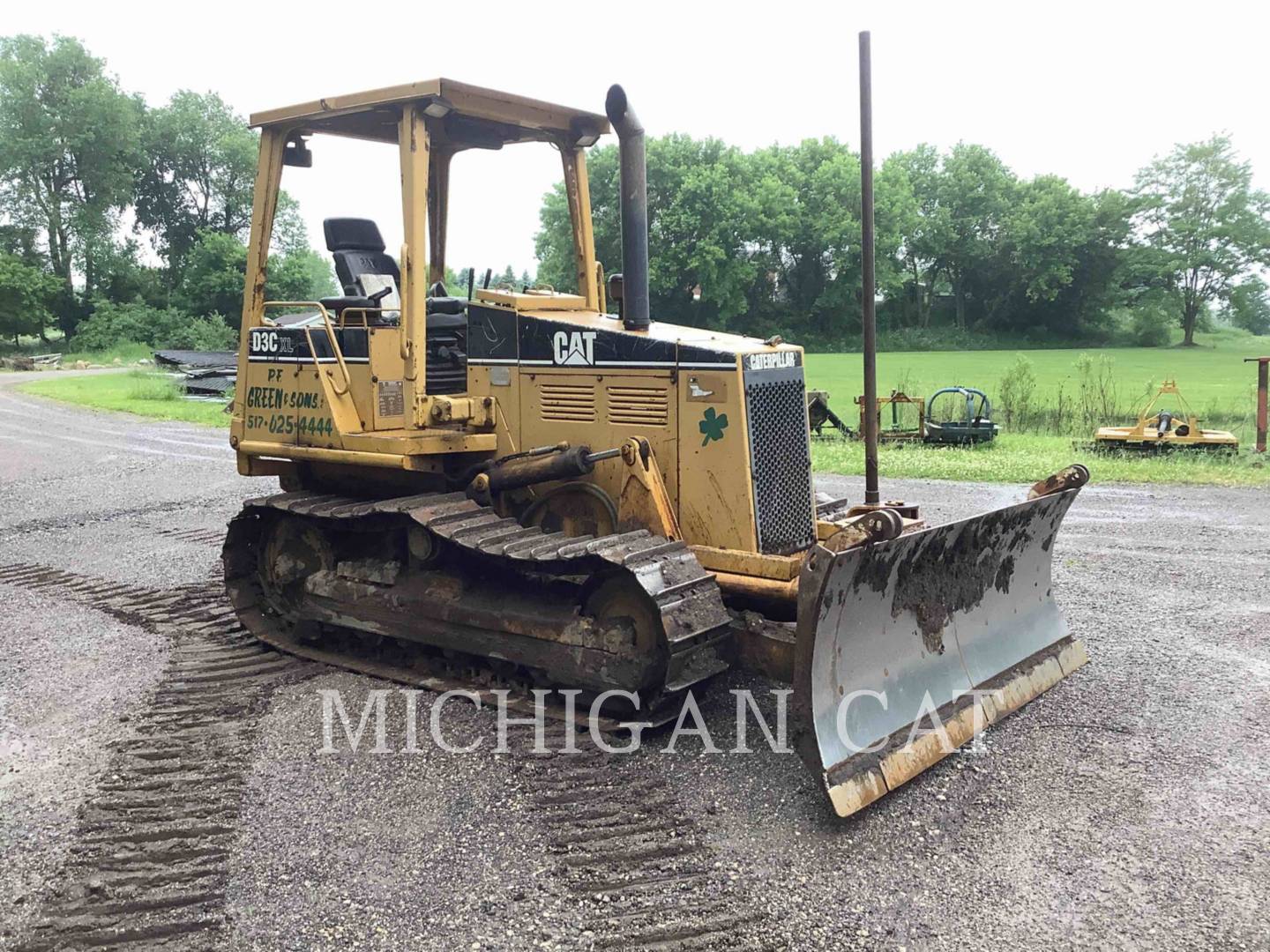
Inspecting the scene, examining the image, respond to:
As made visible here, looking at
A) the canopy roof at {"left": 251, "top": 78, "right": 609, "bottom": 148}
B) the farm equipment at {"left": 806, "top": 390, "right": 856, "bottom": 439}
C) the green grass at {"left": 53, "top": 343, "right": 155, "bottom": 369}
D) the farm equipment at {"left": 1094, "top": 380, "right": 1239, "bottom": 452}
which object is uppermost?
the green grass at {"left": 53, "top": 343, "right": 155, "bottom": 369}

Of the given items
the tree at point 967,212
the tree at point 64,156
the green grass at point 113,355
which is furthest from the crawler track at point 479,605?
the tree at point 967,212

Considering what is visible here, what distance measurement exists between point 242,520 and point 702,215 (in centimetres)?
5255

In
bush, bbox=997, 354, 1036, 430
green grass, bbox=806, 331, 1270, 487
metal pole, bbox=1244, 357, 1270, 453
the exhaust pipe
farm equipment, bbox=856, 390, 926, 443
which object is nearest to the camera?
the exhaust pipe

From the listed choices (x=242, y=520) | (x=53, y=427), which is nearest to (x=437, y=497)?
(x=242, y=520)

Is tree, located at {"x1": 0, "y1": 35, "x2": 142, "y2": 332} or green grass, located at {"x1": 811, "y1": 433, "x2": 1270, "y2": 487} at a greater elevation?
tree, located at {"x1": 0, "y1": 35, "x2": 142, "y2": 332}

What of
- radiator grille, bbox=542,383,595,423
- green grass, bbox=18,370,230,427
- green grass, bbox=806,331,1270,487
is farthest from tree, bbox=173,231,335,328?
radiator grille, bbox=542,383,595,423

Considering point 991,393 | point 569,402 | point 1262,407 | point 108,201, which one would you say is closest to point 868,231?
point 569,402

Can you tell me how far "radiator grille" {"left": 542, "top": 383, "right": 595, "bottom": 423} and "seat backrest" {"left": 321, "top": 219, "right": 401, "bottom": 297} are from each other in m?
1.38

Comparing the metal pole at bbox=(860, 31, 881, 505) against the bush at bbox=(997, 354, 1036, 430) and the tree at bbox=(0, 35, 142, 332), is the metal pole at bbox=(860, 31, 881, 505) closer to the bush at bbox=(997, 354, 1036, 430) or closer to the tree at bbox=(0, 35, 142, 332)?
the bush at bbox=(997, 354, 1036, 430)

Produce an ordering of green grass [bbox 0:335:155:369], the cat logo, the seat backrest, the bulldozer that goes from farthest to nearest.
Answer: green grass [bbox 0:335:155:369]
the seat backrest
the cat logo
the bulldozer

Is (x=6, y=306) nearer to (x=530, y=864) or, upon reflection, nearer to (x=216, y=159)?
(x=216, y=159)

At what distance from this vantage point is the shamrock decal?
5309mm

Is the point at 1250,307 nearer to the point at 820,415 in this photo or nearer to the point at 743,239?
the point at 743,239

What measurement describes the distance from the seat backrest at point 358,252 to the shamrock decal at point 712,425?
234 cm
